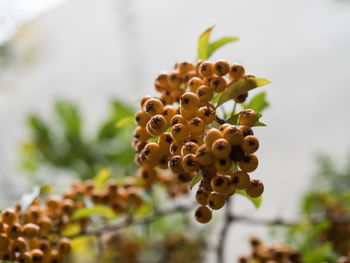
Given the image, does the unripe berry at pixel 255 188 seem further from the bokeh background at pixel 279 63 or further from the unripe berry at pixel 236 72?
the bokeh background at pixel 279 63

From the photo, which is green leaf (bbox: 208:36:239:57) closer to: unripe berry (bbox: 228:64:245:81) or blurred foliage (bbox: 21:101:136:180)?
unripe berry (bbox: 228:64:245:81)

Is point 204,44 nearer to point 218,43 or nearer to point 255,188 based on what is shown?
point 218,43

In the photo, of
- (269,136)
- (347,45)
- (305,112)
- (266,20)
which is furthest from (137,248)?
(347,45)

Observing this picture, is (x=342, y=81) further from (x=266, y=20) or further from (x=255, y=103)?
(x=255, y=103)

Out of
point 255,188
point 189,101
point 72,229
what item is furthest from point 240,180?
point 72,229

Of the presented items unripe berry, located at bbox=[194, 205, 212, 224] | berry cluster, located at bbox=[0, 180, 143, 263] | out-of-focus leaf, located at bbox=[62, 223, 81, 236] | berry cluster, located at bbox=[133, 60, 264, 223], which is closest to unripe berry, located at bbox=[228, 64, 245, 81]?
berry cluster, located at bbox=[133, 60, 264, 223]

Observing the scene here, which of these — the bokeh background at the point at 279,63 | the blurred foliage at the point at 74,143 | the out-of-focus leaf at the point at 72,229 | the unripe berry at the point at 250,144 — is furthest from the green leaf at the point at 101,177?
the bokeh background at the point at 279,63
